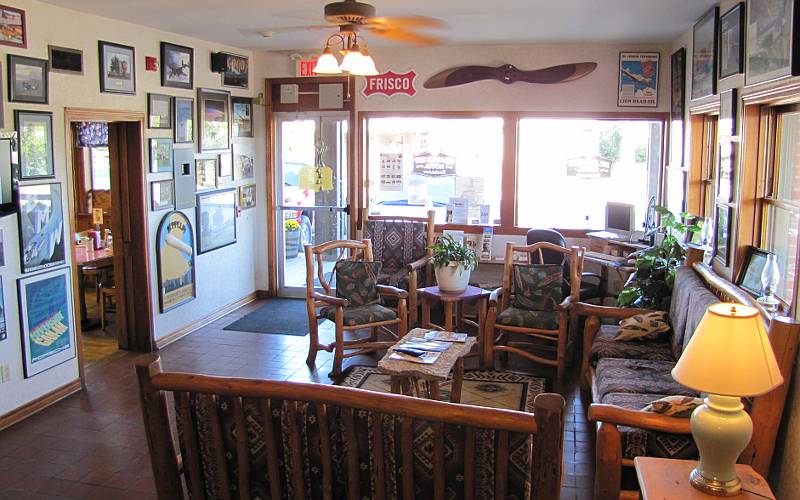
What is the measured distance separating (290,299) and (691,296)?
4.77m

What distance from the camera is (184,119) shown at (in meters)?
6.49

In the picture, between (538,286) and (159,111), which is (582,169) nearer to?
(538,286)

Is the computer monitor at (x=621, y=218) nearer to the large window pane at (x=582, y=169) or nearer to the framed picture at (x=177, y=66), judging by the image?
the large window pane at (x=582, y=169)

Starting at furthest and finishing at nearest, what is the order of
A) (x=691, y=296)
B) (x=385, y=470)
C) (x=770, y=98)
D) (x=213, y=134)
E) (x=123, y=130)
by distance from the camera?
(x=213, y=134) → (x=123, y=130) → (x=691, y=296) → (x=770, y=98) → (x=385, y=470)

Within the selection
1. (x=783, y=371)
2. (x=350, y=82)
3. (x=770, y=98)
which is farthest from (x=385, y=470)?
(x=350, y=82)

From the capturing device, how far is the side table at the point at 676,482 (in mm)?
2596

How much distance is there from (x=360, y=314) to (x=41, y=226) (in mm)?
2315

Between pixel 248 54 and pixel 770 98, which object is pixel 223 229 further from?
pixel 770 98

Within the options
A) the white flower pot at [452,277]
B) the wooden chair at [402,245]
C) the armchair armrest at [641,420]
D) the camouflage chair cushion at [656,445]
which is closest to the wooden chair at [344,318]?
the white flower pot at [452,277]

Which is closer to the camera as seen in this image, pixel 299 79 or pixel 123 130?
pixel 123 130

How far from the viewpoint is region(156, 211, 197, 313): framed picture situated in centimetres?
625

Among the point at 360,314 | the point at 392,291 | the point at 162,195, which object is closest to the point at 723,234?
the point at 392,291

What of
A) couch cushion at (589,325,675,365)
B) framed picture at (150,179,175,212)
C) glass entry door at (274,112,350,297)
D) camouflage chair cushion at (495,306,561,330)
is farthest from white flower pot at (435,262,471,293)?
framed picture at (150,179,175,212)

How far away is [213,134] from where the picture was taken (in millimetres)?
6988
